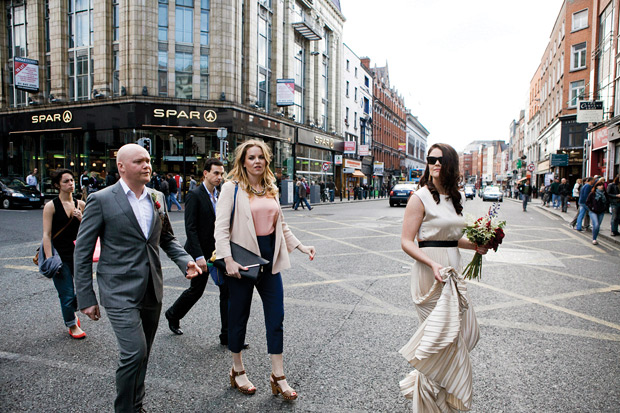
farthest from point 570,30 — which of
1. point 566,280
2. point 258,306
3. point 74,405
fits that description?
point 74,405

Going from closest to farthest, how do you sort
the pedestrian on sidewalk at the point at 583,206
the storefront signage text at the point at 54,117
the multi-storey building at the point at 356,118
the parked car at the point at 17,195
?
the pedestrian on sidewalk at the point at 583,206 < the parked car at the point at 17,195 < the storefront signage text at the point at 54,117 < the multi-storey building at the point at 356,118

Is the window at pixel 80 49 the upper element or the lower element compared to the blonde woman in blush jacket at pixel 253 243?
upper

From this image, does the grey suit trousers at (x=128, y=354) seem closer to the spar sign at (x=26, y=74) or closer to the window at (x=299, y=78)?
Answer: the spar sign at (x=26, y=74)

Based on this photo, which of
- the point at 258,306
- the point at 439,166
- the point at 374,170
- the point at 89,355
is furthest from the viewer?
the point at 374,170

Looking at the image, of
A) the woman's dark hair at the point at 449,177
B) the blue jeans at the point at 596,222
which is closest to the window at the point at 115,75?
the blue jeans at the point at 596,222

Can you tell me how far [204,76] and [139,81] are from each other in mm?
3641

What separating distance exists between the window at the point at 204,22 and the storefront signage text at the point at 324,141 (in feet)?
47.6

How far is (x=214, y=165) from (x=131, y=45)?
2265 cm

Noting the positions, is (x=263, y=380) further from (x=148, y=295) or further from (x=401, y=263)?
(x=401, y=263)

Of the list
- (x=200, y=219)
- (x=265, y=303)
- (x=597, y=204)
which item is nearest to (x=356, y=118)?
(x=597, y=204)

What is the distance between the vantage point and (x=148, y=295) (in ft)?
8.77

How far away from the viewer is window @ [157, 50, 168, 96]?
943 inches

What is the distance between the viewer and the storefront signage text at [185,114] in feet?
77.2

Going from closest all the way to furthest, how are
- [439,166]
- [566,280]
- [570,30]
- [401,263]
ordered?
[439,166] → [566,280] → [401,263] → [570,30]
